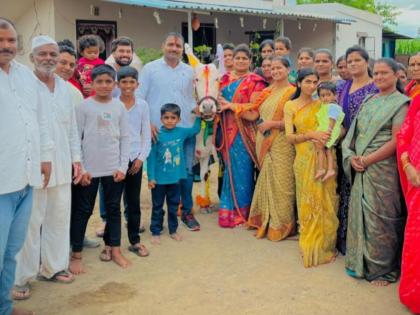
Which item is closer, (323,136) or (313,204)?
(323,136)

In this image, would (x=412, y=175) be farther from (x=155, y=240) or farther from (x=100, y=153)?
(x=155, y=240)

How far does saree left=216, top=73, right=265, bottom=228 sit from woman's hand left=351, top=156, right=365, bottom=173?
1.43 metres


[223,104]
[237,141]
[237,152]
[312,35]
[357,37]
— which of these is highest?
[357,37]

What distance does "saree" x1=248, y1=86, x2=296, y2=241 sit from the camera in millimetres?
4750

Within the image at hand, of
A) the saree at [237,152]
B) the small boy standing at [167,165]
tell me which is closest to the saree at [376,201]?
the saree at [237,152]

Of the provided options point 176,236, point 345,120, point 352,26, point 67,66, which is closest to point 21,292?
point 176,236

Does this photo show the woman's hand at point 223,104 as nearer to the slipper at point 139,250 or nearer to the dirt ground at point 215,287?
the dirt ground at point 215,287

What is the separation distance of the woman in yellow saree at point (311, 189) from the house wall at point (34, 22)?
797cm

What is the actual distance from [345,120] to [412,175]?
1.06 m

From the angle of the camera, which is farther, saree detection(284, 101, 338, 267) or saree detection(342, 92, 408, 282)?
saree detection(284, 101, 338, 267)

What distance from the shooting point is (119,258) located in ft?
14.0

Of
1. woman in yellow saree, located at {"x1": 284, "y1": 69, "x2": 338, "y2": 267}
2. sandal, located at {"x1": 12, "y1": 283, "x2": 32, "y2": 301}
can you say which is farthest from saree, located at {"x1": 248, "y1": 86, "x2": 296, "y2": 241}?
sandal, located at {"x1": 12, "y1": 283, "x2": 32, "y2": 301}

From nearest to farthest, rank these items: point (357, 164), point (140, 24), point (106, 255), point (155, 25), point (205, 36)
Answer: point (357, 164) < point (106, 255) < point (140, 24) < point (155, 25) < point (205, 36)

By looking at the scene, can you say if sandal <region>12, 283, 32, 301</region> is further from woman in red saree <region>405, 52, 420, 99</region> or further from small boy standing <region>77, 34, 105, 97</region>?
woman in red saree <region>405, 52, 420, 99</region>
